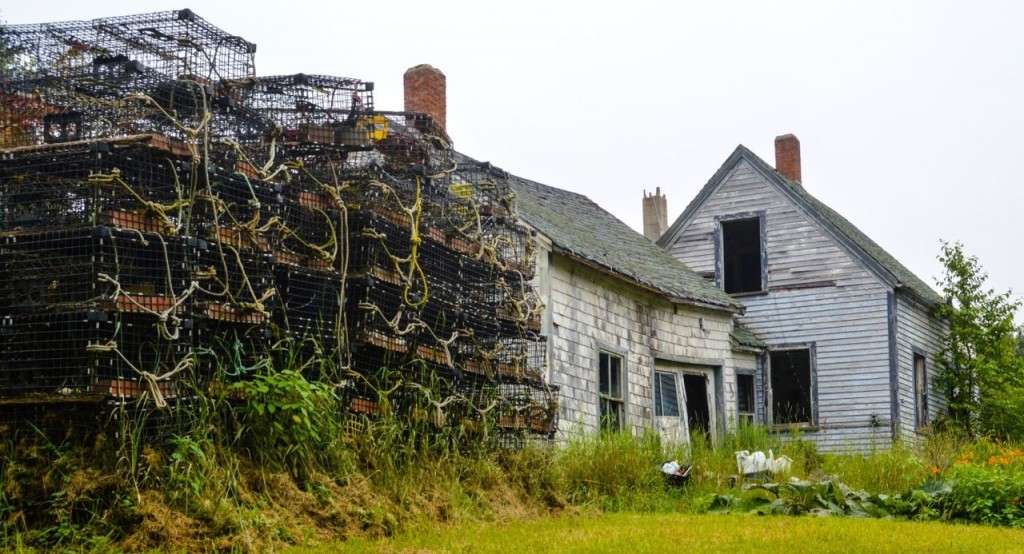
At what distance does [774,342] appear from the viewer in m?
22.6

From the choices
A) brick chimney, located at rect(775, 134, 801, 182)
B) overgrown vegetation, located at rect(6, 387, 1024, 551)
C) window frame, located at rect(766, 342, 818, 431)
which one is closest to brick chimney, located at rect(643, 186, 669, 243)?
brick chimney, located at rect(775, 134, 801, 182)

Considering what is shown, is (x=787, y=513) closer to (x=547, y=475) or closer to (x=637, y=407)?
(x=547, y=475)

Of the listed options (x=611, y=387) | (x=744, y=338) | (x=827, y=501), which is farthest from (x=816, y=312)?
(x=827, y=501)

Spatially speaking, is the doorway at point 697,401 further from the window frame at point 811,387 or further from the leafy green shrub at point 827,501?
the leafy green shrub at point 827,501

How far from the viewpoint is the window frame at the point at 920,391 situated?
22487mm

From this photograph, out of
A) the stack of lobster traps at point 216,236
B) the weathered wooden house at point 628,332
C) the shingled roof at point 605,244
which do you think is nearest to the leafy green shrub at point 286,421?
the stack of lobster traps at point 216,236

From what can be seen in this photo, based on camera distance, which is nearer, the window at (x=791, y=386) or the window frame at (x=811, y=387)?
the window frame at (x=811, y=387)

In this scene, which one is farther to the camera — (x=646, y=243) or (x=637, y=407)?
(x=646, y=243)

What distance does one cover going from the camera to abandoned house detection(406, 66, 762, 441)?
16.3 m

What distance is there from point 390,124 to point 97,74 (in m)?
3.10

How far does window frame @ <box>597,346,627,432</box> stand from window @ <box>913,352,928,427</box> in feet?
24.7

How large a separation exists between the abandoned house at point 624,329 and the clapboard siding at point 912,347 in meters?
2.63

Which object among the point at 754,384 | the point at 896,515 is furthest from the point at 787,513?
the point at 754,384

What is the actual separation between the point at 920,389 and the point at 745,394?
366 cm
